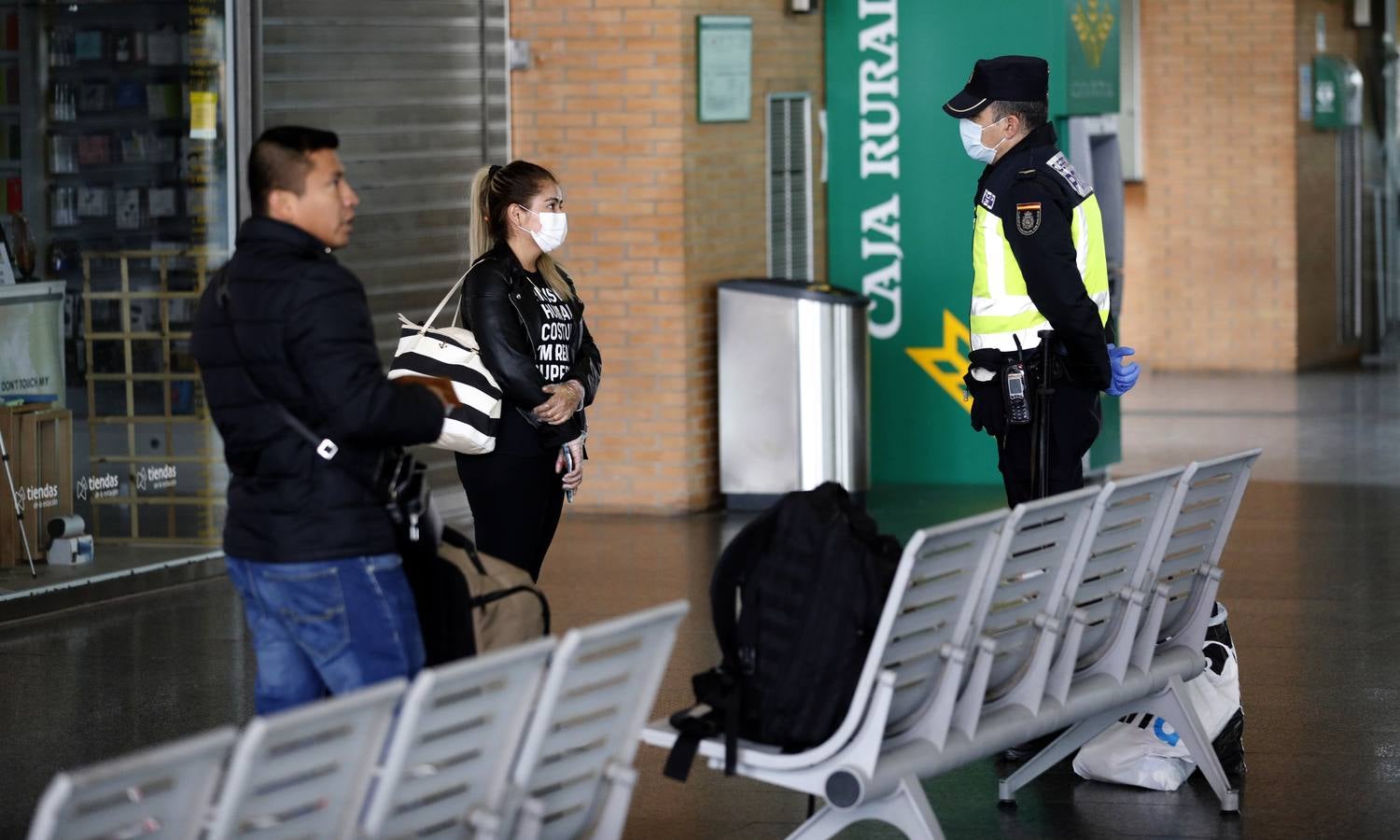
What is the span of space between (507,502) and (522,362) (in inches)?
14.9

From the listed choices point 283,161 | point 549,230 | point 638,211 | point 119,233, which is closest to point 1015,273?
point 549,230

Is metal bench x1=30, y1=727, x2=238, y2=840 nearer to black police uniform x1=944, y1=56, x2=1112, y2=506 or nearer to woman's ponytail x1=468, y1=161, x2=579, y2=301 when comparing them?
woman's ponytail x1=468, y1=161, x2=579, y2=301

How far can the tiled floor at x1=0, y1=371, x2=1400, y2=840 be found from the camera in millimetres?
5027

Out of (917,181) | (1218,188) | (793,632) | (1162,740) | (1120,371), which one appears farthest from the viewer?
(1218,188)

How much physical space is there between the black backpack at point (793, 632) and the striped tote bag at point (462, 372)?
1393 mm

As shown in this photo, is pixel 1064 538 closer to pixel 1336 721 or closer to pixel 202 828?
pixel 1336 721

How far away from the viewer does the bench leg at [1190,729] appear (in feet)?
16.5

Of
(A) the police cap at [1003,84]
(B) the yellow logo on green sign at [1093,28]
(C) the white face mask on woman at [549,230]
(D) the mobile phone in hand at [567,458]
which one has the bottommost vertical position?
(D) the mobile phone in hand at [567,458]

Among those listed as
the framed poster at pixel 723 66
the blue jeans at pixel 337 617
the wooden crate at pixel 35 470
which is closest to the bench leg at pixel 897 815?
the blue jeans at pixel 337 617

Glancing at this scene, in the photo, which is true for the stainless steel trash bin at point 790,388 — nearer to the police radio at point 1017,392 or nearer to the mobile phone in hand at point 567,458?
the police radio at point 1017,392

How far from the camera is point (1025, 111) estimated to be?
5.72 metres

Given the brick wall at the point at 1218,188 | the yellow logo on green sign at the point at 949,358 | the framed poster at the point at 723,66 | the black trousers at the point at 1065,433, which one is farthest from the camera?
the brick wall at the point at 1218,188

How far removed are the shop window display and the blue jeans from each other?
4396 mm

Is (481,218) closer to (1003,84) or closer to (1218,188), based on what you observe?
(1003,84)
